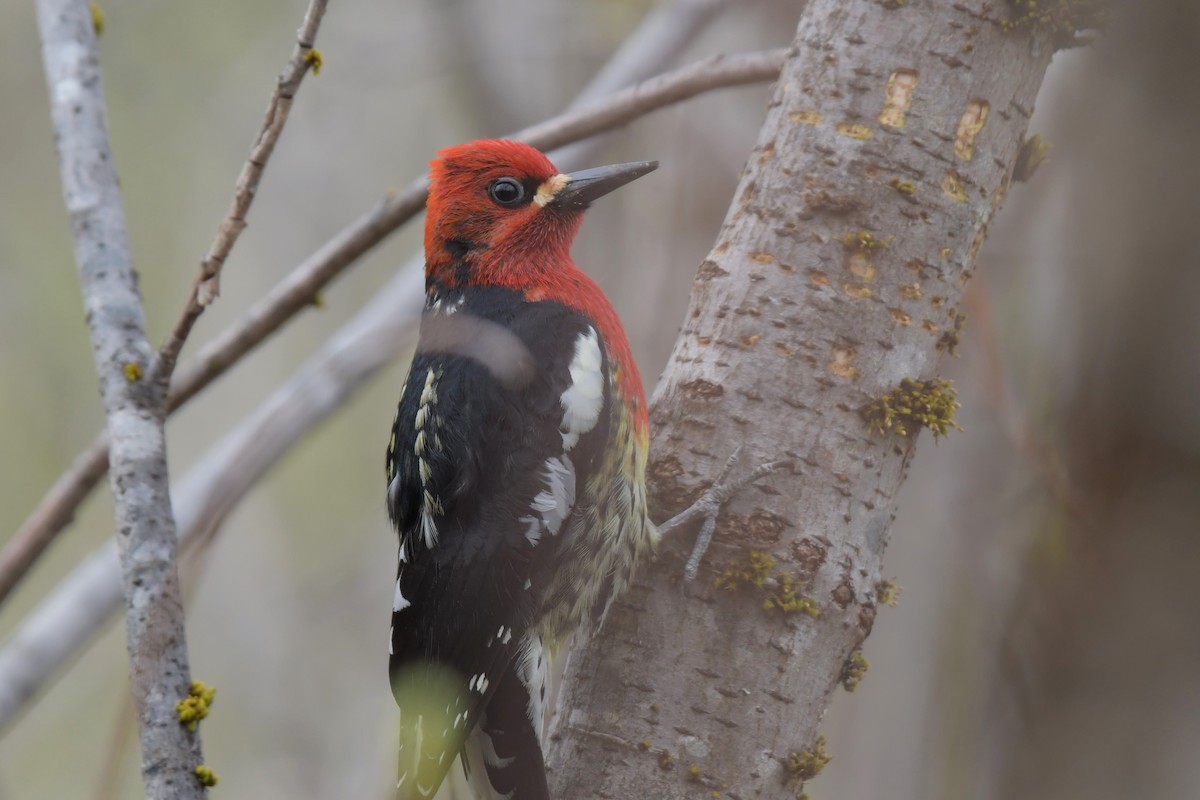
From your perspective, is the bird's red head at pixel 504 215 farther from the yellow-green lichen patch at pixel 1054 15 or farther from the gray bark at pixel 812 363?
the yellow-green lichen patch at pixel 1054 15

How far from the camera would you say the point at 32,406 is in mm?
6121

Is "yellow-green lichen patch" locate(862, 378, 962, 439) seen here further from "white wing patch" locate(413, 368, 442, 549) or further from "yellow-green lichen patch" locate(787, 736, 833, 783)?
"white wing patch" locate(413, 368, 442, 549)

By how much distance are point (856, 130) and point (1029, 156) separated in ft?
1.21

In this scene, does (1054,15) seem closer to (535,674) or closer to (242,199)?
(242,199)

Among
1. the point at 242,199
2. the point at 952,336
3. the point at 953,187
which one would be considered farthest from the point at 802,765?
the point at 242,199

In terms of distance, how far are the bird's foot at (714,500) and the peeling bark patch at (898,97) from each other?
67 cm

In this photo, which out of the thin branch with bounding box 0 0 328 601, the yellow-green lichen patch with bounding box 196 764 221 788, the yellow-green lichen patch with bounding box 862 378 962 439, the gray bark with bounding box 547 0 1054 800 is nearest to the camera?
the yellow-green lichen patch with bounding box 196 764 221 788

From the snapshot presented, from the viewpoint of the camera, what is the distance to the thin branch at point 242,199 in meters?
1.71

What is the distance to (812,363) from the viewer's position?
1.99 m

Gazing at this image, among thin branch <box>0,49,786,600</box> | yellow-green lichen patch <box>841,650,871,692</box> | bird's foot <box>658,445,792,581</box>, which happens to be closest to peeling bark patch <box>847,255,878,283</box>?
bird's foot <box>658,445,792,581</box>

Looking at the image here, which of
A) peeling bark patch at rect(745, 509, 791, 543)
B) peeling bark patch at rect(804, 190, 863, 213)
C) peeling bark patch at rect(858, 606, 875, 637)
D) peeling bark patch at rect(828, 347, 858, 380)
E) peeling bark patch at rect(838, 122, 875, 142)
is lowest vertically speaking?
peeling bark patch at rect(858, 606, 875, 637)

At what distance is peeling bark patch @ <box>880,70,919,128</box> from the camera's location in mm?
2020

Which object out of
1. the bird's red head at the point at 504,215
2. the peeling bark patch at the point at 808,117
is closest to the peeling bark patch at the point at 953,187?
the peeling bark patch at the point at 808,117

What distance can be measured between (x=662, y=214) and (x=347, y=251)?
2672 mm
